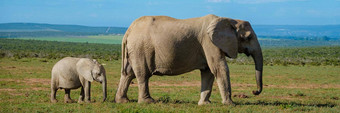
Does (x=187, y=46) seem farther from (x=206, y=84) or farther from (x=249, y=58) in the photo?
(x=249, y=58)

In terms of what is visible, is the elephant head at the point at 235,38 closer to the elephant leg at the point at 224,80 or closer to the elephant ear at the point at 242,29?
the elephant ear at the point at 242,29

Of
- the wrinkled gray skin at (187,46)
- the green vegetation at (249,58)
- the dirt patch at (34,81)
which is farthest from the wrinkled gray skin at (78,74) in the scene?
the green vegetation at (249,58)

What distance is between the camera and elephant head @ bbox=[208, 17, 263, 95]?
12250 millimetres

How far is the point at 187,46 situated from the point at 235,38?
1.27 m

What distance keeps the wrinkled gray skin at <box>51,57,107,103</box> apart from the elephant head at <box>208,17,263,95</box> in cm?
307

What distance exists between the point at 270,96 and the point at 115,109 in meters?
7.28

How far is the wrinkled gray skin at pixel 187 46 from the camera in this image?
12.3 m

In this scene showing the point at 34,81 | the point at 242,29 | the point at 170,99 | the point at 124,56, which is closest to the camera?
the point at 242,29

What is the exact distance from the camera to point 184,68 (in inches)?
495

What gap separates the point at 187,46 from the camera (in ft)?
40.5

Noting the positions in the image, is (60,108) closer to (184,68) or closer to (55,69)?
(55,69)

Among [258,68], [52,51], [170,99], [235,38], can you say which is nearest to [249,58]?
[52,51]

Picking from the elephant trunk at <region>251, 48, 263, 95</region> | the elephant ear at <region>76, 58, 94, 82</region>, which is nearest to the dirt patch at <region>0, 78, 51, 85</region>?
the elephant ear at <region>76, 58, 94, 82</region>

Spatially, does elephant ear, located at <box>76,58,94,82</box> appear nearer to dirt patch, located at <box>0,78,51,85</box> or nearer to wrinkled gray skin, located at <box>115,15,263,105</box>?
wrinkled gray skin, located at <box>115,15,263,105</box>
